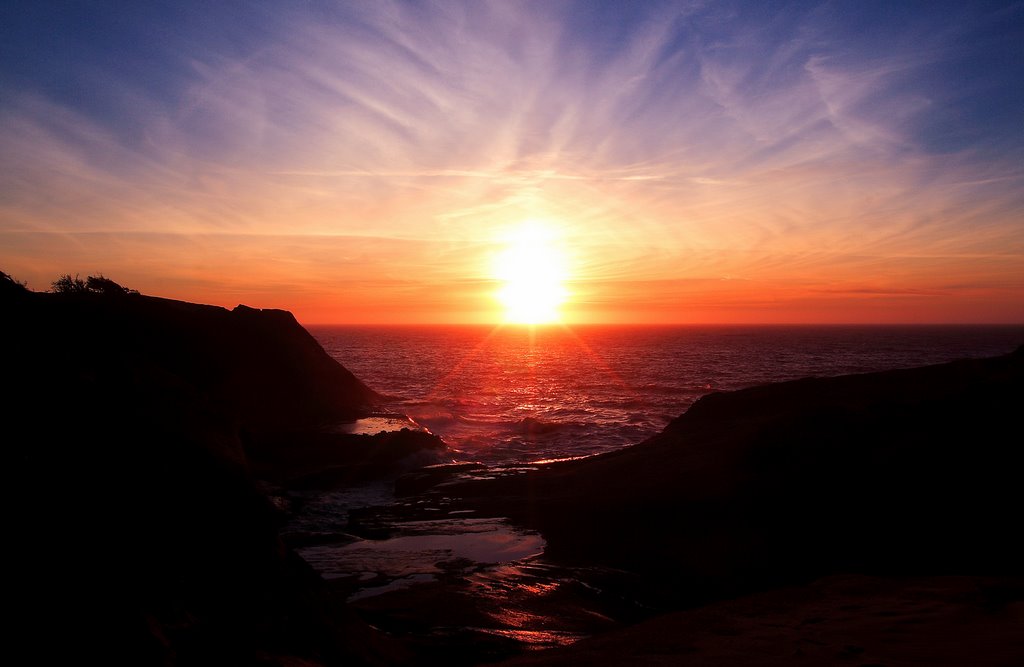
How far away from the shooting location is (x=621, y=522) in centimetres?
1349

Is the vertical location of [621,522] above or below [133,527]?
below

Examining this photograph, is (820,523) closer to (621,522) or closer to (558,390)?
(621,522)

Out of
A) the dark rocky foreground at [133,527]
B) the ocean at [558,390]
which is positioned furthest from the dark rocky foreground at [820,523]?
the ocean at [558,390]

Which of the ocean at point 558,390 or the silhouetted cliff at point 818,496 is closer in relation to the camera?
the silhouetted cliff at point 818,496

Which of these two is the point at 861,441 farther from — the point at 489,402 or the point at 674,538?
the point at 489,402

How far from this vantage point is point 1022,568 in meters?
9.36

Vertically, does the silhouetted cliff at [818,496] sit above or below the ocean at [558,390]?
above

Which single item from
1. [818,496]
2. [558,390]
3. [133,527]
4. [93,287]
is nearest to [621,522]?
[818,496]

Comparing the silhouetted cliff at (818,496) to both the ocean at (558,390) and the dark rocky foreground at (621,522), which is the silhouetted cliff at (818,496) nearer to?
the dark rocky foreground at (621,522)

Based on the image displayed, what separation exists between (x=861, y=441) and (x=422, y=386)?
4640cm

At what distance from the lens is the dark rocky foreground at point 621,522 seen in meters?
4.75

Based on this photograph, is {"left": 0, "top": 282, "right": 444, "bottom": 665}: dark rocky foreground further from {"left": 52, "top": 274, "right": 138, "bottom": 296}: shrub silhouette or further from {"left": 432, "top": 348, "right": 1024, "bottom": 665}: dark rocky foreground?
{"left": 52, "top": 274, "right": 138, "bottom": 296}: shrub silhouette

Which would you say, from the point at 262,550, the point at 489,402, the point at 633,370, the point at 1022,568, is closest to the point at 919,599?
the point at 1022,568

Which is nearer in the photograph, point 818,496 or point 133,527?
point 133,527
